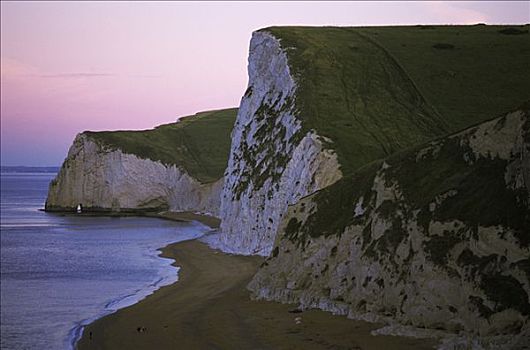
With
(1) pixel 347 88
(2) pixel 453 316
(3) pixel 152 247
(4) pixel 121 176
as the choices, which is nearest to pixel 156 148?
(4) pixel 121 176

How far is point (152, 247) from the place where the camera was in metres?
54.7

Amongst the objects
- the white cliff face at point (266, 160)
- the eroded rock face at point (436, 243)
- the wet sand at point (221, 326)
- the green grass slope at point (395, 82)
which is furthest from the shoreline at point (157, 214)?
the eroded rock face at point (436, 243)

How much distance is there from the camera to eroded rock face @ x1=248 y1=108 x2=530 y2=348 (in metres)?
16.7

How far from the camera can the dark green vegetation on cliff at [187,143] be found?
110m

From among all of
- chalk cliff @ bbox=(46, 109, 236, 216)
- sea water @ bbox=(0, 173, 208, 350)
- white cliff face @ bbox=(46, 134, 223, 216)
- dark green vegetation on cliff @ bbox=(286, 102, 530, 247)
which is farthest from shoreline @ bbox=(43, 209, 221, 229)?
dark green vegetation on cliff @ bbox=(286, 102, 530, 247)

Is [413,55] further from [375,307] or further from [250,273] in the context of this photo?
[375,307]

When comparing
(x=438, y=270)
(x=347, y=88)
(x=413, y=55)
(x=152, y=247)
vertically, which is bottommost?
(x=152, y=247)

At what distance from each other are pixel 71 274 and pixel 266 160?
1358cm

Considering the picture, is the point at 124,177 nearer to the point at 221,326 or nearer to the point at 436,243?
the point at 221,326

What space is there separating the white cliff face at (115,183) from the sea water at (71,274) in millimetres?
28589

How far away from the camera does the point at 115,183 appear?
108m

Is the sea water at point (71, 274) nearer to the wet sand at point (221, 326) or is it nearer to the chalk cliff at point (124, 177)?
the wet sand at point (221, 326)

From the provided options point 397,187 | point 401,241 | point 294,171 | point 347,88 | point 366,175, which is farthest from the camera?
point 347,88

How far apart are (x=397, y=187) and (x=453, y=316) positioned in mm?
5267
